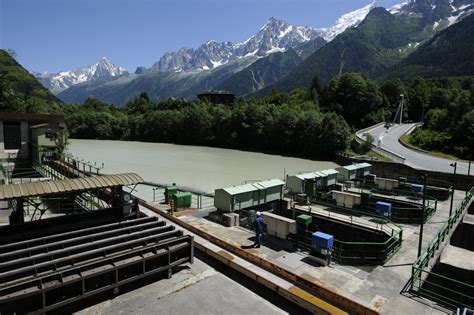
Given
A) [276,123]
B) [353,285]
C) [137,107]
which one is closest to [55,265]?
[353,285]

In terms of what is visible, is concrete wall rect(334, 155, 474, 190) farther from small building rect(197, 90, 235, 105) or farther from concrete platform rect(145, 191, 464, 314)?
small building rect(197, 90, 235, 105)

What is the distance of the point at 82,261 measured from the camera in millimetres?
8648

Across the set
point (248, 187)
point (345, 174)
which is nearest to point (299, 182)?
point (248, 187)

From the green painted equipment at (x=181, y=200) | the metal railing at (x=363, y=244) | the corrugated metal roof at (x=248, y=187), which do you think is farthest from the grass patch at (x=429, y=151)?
the green painted equipment at (x=181, y=200)

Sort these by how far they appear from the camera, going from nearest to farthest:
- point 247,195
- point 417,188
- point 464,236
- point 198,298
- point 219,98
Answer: point 198,298
point 247,195
point 464,236
point 417,188
point 219,98

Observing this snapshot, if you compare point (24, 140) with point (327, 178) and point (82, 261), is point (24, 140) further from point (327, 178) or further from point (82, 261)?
point (327, 178)

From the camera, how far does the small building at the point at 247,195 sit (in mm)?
15836

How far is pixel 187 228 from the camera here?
1380 cm

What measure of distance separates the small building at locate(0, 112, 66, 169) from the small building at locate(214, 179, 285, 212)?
718 inches

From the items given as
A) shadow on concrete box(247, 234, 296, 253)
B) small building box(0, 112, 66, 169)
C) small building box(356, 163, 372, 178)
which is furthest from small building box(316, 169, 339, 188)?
small building box(0, 112, 66, 169)

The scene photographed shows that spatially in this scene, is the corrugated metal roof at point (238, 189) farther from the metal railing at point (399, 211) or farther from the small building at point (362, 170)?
the small building at point (362, 170)

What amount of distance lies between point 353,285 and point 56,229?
9335 mm

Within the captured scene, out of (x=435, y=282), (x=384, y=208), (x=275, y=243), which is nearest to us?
(x=275, y=243)

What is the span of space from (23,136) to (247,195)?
21146 mm
